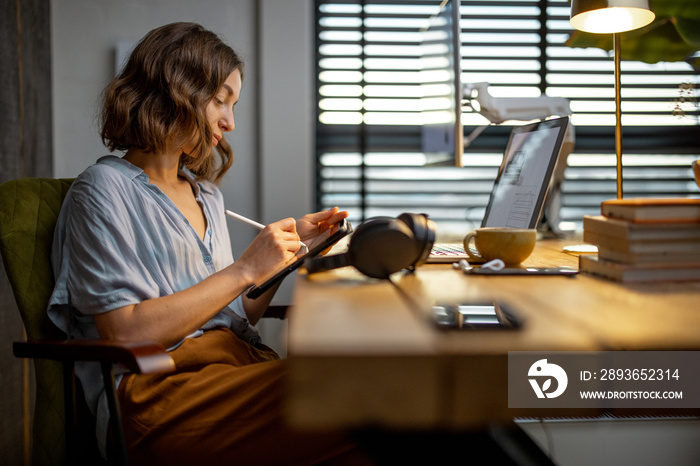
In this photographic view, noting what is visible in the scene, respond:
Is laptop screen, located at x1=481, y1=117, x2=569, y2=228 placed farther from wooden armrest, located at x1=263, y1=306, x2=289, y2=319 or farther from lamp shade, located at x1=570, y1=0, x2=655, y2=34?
wooden armrest, located at x1=263, y1=306, x2=289, y2=319

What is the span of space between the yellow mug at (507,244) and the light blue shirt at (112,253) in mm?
538

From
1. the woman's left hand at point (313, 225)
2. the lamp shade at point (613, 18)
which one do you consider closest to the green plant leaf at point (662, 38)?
the lamp shade at point (613, 18)

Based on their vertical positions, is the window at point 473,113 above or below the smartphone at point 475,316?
above

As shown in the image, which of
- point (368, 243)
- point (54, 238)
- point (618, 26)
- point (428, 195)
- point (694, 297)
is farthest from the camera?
point (428, 195)

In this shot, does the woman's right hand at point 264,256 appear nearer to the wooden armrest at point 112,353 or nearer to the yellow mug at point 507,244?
the wooden armrest at point 112,353

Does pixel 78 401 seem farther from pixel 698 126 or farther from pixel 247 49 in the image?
pixel 698 126

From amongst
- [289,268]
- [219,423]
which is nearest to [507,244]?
[289,268]

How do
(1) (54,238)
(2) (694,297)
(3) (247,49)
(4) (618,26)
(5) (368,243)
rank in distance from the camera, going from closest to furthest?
(2) (694,297)
(5) (368,243)
(1) (54,238)
(4) (618,26)
(3) (247,49)

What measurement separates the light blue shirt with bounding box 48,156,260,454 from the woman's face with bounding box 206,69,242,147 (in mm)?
210

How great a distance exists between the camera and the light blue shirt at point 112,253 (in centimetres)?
96

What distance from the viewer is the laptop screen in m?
1.35

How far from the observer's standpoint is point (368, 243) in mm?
829

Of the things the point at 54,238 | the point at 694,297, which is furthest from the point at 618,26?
the point at 54,238

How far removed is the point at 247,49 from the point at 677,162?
78.3 inches
